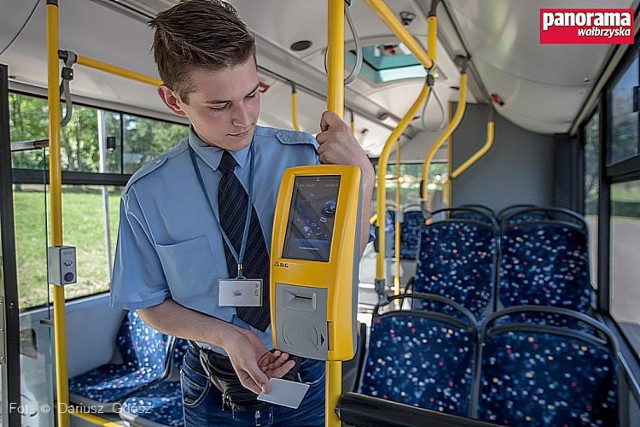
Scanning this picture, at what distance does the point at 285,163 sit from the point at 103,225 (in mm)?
2987

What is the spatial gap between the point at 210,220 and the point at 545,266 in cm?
302

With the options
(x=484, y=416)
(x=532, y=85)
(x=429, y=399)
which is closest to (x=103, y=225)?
(x=429, y=399)

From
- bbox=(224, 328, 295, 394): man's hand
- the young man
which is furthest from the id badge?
bbox=(224, 328, 295, 394): man's hand

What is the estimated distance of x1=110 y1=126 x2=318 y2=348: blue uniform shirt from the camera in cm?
106

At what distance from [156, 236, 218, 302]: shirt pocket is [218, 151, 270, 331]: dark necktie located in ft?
0.16

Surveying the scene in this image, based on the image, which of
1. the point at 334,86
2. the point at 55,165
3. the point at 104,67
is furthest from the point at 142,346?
the point at 334,86

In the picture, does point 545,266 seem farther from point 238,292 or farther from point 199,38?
point 199,38

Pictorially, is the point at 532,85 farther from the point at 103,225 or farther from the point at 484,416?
the point at 103,225

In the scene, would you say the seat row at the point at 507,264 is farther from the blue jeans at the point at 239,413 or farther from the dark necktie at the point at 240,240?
the dark necktie at the point at 240,240

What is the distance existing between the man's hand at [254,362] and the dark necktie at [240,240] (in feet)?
0.50

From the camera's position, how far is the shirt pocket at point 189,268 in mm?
1039

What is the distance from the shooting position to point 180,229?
1062 millimetres

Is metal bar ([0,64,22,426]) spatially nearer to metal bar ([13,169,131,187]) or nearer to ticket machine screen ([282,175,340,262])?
metal bar ([13,169,131,187])

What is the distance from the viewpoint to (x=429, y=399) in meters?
2.22
